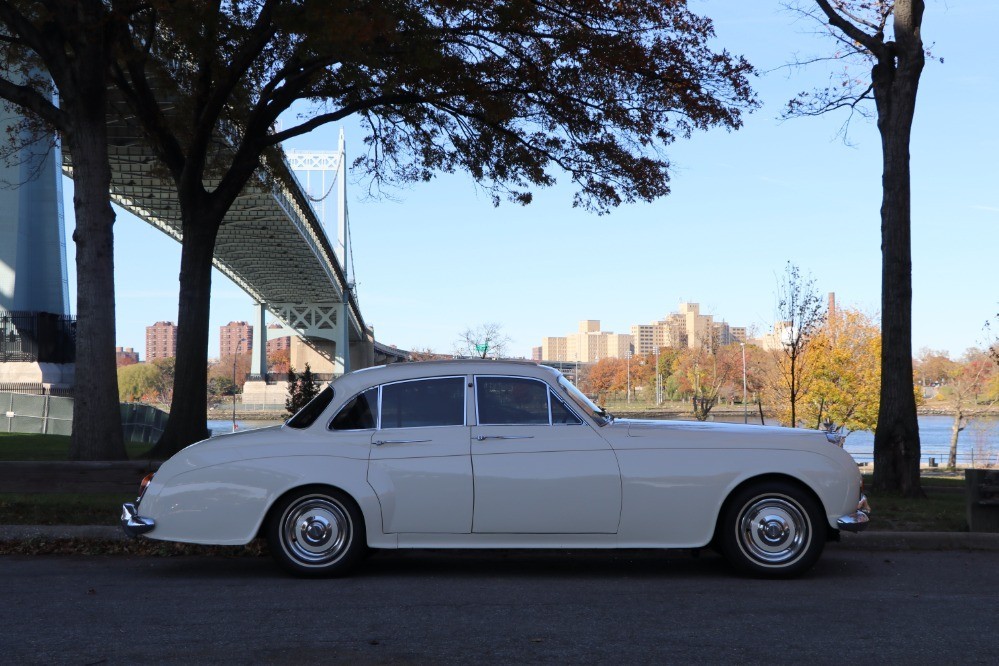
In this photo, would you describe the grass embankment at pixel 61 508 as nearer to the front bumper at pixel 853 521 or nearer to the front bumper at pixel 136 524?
the front bumper at pixel 136 524

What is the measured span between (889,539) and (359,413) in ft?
14.0

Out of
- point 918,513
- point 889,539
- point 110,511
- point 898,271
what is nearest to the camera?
point 889,539

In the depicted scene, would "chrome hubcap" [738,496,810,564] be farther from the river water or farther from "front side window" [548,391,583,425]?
the river water

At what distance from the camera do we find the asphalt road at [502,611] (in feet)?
15.8

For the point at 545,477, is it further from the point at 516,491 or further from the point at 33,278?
the point at 33,278

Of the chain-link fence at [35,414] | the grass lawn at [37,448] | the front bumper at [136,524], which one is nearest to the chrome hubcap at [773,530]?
the front bumper at [136,524]

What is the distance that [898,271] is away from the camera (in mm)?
11789

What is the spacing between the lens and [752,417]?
82562 millimetres

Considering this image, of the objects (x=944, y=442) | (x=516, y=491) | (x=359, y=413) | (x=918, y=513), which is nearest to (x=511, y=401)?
(x=516, y=491)

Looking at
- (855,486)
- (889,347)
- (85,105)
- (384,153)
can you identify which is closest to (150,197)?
(384,153)

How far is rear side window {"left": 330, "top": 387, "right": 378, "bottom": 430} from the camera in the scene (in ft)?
22.7

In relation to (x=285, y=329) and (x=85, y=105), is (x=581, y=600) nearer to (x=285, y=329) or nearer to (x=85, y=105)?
(x=85, y=105)

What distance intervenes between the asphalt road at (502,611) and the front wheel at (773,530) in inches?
5.7

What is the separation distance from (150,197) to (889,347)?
38.1m
